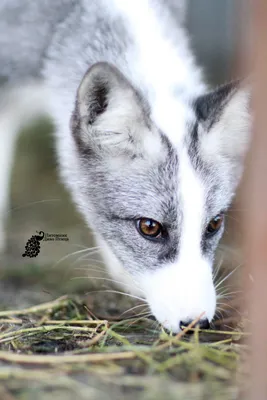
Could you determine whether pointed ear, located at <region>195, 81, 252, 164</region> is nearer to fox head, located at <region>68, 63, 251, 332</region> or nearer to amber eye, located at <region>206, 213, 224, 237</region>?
fox head, located at <region>68, 63, 251, 332</region>

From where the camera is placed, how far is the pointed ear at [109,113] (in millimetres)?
1871

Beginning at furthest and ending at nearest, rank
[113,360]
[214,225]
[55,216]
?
[55,216] < [214,225] < [113,360]

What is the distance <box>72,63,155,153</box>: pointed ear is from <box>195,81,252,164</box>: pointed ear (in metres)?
0.23

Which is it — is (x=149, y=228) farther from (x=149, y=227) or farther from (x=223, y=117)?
(x=223, y=117)

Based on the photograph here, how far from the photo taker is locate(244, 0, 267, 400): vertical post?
1295mm

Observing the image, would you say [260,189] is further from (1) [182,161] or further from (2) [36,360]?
(2) [36,360]

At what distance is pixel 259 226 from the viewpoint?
1.30m

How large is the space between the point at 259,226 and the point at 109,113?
833 millimetres

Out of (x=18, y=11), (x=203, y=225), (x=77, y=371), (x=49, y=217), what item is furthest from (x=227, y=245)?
(x=18, y=11)

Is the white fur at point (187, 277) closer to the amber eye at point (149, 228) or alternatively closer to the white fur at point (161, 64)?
the amber eye at point (149, 228)

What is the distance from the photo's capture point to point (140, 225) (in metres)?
1.95

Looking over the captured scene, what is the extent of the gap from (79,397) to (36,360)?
0.23 metres

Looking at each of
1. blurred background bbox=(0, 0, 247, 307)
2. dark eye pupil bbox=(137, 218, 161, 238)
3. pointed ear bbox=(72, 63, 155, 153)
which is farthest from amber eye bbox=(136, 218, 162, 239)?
blurred background bbox=(0, 0, 247, 307)

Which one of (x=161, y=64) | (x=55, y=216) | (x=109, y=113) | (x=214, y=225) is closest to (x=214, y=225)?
(x=214, y=225)
